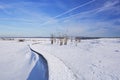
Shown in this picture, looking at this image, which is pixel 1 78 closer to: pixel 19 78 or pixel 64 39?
pixel 19 78

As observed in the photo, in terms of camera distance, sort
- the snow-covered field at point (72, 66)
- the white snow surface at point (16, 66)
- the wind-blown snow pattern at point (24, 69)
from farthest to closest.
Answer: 1. the white snow surface at point (16, 66)
2. the wind-blown snow pattern at point (24, 69)
3. the snow-covered field at point (72, 66)

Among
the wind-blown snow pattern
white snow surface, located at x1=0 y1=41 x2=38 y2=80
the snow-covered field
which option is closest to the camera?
the snow-covered field

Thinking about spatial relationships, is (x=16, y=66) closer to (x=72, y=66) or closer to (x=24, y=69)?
(x=24, y=69)

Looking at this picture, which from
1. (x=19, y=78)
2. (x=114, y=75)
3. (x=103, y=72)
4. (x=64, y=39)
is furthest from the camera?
(x=64, y=39)

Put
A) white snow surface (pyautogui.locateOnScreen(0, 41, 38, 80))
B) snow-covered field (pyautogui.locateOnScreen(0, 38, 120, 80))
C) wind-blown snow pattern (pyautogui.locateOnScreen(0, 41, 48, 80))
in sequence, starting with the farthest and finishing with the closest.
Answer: white snow surface (pyautogui.locateOnScreen(0, 41, 38, 80)) < wind-blown snow pattern (pyautogui.locateOnScreen(0, 41, 48, 80)) < snow-covered field (pyautogui.locateOnScreen(0, 38, 120, 80))

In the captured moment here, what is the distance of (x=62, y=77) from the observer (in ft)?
23.7

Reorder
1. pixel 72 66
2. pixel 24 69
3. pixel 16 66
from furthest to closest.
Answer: pixel 16 66
pixel 24 69
pixel 72 66

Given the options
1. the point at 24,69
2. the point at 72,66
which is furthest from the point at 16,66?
the point at 72,66

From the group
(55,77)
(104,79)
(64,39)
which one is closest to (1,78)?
(55,77)

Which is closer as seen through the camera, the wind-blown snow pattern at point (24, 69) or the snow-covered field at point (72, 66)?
the snow-covered field at point (72, 66)

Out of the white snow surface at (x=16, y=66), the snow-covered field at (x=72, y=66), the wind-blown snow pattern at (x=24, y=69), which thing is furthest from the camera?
the white snow surface at (x=16, y=66)

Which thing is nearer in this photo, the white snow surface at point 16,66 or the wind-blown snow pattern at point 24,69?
the wind-blown snow pattern at point 24,69

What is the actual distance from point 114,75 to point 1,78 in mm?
6077

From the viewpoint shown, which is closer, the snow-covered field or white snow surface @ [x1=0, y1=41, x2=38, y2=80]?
the snow-covered field
